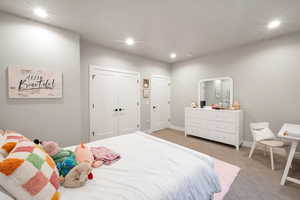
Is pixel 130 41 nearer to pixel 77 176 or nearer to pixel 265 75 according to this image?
pixel 77 176

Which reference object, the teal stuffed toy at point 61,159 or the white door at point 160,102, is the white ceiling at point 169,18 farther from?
the teal stuffed toy at point 61,159

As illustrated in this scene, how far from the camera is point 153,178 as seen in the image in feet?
3.30

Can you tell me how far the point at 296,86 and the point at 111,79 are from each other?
13.8 feet

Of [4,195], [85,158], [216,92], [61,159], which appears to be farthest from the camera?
[216,92]

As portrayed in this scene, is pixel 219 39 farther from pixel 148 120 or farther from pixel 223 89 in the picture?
pixel 148 120

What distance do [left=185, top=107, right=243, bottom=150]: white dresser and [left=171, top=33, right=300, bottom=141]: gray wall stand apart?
18.9 inches

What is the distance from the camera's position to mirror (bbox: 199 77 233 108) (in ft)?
11.5

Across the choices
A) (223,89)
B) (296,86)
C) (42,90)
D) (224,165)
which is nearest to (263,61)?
(296,86)

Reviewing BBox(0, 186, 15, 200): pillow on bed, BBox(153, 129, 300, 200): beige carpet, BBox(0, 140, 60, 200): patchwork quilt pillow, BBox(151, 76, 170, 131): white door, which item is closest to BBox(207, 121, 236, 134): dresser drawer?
BBox(153, 129, 300, 200): beige carpet

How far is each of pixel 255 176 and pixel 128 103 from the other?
3.16 metres

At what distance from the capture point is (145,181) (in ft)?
3.18

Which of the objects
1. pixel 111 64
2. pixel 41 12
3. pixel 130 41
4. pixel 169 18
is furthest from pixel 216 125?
pixel 41 12

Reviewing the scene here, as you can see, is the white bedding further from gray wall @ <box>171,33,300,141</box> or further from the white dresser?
gray wall @ <box>171,33,300,141</box>

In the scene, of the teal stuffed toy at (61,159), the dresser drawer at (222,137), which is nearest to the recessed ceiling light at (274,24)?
the dresser drawer at (222,137)
